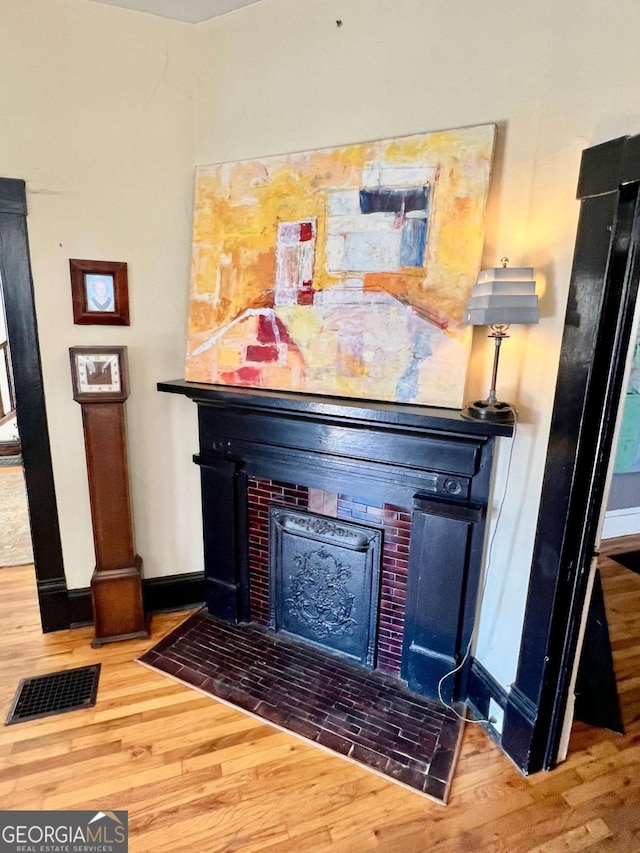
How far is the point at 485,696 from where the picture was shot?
6.21ft

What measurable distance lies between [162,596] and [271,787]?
46.7 inches

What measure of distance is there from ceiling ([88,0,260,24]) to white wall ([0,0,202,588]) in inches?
1.3

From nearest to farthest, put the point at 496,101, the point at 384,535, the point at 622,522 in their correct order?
the point at 496,101 < the point at 384,535 < the point at 622,522

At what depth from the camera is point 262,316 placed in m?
2.10

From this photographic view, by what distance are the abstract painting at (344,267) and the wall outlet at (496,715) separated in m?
1.18

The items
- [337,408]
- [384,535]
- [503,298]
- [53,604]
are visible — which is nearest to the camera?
[503,298]

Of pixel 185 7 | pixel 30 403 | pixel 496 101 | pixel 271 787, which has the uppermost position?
pixel 185 7

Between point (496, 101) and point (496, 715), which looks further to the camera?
point (496, 715)

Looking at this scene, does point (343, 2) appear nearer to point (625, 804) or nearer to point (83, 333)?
point (83, 333)

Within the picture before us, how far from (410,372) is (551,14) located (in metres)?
1.15

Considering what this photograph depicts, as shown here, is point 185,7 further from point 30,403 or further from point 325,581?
point 325,581

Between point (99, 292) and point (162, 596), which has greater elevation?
point (99, 292)

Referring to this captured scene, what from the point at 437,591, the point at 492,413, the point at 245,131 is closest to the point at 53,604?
→ the point at 437,591

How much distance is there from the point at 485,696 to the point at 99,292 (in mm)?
2349
